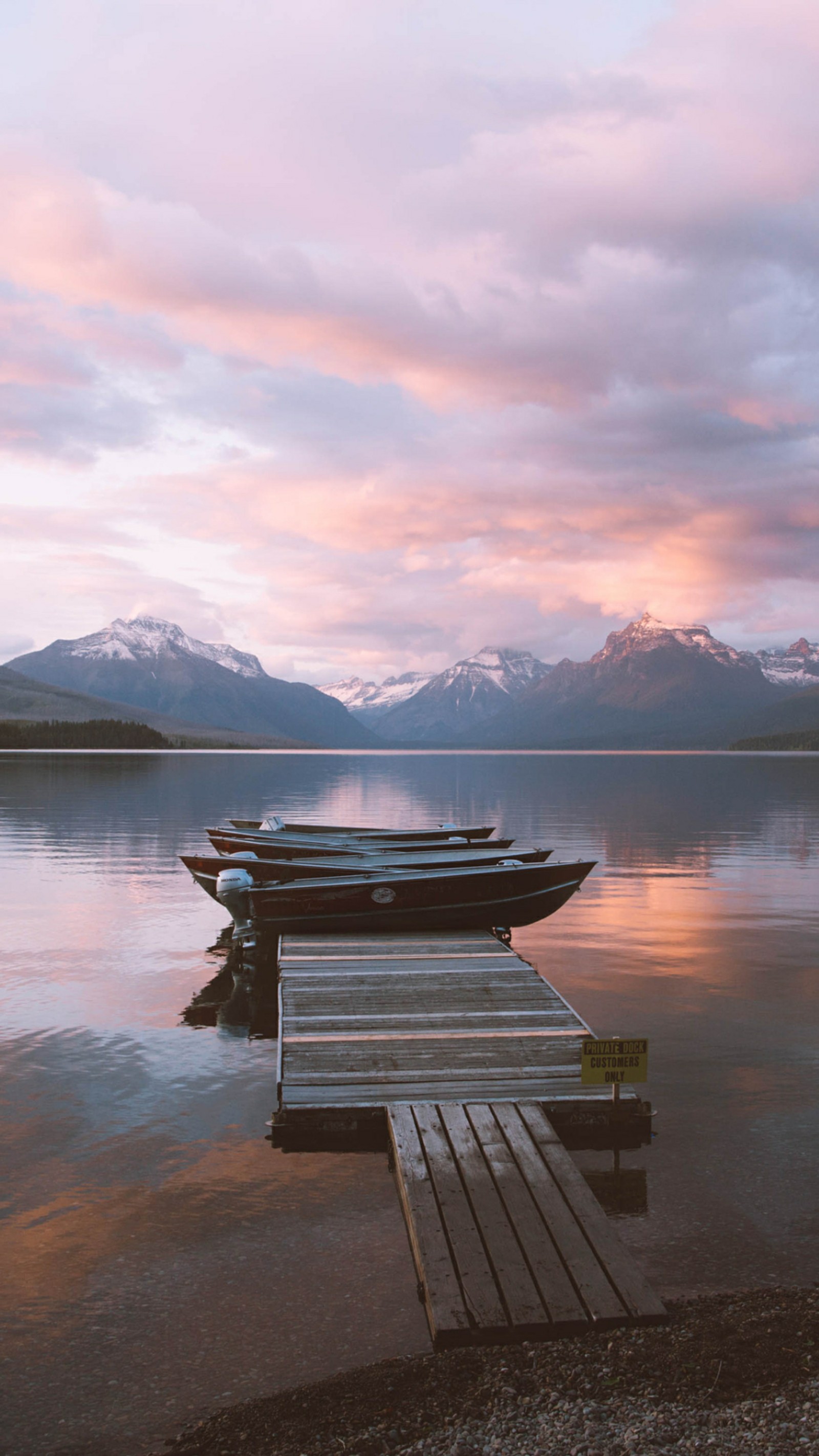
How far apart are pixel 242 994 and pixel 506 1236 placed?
43.7 ft

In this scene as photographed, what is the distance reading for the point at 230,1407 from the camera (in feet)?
25.2

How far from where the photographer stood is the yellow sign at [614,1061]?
1273 cm

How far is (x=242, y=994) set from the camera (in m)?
21.8

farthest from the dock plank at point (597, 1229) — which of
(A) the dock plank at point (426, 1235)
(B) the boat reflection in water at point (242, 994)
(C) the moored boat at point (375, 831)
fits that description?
(C) the moored boat at point (375, 831)

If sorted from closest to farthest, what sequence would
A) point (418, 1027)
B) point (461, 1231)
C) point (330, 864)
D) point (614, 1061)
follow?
point (461, 1231) → point (614, 1061) → point (418, 1027) → point (330, 864)

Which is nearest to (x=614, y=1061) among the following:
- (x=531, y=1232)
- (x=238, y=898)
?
(x=531, y=1232)

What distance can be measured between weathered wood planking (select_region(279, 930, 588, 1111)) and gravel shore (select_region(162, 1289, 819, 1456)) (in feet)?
17.4

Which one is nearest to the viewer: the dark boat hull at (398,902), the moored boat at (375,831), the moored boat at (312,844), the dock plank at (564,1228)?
the dock plank at (564,1228)

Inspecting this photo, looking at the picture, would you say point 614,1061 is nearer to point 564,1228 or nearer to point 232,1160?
point 564,1228

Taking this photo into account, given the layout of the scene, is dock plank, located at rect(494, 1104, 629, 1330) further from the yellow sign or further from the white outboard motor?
the white outboard motor

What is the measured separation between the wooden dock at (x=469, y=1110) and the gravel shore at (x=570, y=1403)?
470 mm

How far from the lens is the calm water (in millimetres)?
8539

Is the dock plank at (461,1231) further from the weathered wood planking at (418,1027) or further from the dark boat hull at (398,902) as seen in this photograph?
the dark boat hull at (398,902)

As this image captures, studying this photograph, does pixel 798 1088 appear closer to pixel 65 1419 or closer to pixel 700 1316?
pixel 700 1316
